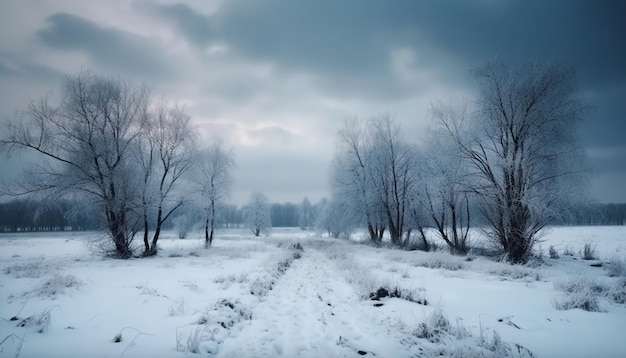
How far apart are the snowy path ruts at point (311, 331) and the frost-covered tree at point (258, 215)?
200ft

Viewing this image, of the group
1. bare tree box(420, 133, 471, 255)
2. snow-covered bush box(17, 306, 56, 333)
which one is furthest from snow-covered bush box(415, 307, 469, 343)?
bare tree box(420, 133, 471, 255)

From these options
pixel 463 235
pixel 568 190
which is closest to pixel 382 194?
pixel 463 235

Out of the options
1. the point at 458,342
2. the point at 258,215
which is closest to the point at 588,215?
the point at 458,342

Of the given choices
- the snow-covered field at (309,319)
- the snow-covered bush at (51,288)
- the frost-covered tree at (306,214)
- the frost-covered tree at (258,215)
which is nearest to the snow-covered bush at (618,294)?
the snow-covered field at (309,319)

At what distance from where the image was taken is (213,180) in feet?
96.3

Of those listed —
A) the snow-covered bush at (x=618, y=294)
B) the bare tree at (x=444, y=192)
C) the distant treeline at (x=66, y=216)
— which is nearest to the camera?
the snow-covered bush at (x=618, y=294)

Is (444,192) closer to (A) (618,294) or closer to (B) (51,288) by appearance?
(A) (618,294)

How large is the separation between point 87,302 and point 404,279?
960 cm

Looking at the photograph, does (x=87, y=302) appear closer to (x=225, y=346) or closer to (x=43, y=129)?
(x=225, y=346)

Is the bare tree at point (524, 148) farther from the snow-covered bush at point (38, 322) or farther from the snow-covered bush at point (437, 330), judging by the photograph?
the snow-covered bush at point (38, 322)

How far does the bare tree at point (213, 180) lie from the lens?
28266 millimetres

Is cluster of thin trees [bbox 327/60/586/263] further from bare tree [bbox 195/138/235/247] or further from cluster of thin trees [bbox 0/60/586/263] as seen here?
bare tree [bbox 195/138/235/247]

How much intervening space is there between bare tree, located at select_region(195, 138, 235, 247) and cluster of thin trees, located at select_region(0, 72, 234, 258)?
7.52 meters

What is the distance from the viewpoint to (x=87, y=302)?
6.53m
